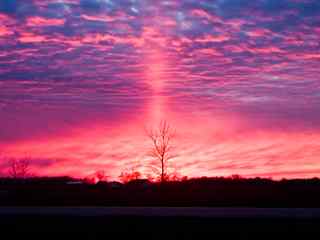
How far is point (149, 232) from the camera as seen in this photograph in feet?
63.6

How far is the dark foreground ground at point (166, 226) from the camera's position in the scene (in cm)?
1884

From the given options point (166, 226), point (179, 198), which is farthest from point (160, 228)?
point (179, 198)

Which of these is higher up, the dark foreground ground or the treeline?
the treeline

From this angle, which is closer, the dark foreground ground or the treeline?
the dark foreground ground

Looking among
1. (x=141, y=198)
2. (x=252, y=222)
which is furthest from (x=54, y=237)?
(x=141, y=198)

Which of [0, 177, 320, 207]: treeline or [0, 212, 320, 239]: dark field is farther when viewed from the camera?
[0, 177, 320, 207]: treeline

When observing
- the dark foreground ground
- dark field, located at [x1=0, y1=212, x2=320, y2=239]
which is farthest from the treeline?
dark field, located at [x1=0, y1=212, x2=320, y2=239]

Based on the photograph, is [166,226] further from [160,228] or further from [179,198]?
[179,198]

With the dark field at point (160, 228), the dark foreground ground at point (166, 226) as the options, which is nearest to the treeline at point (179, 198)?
the dark foreground ground at point (166, 226)

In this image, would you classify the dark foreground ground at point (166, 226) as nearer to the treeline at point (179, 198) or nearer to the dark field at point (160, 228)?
the dark field at point (160, 228)

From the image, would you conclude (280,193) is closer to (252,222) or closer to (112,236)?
(252,222)

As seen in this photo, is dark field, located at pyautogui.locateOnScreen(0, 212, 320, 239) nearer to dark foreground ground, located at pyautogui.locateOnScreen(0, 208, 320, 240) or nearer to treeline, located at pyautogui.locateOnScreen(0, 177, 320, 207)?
dark foreground ground, located at pyautogui.locateOnScreen(0, 208, 320, 240)

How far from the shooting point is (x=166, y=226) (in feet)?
66.3

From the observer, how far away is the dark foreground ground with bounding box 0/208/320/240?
1884 cm
